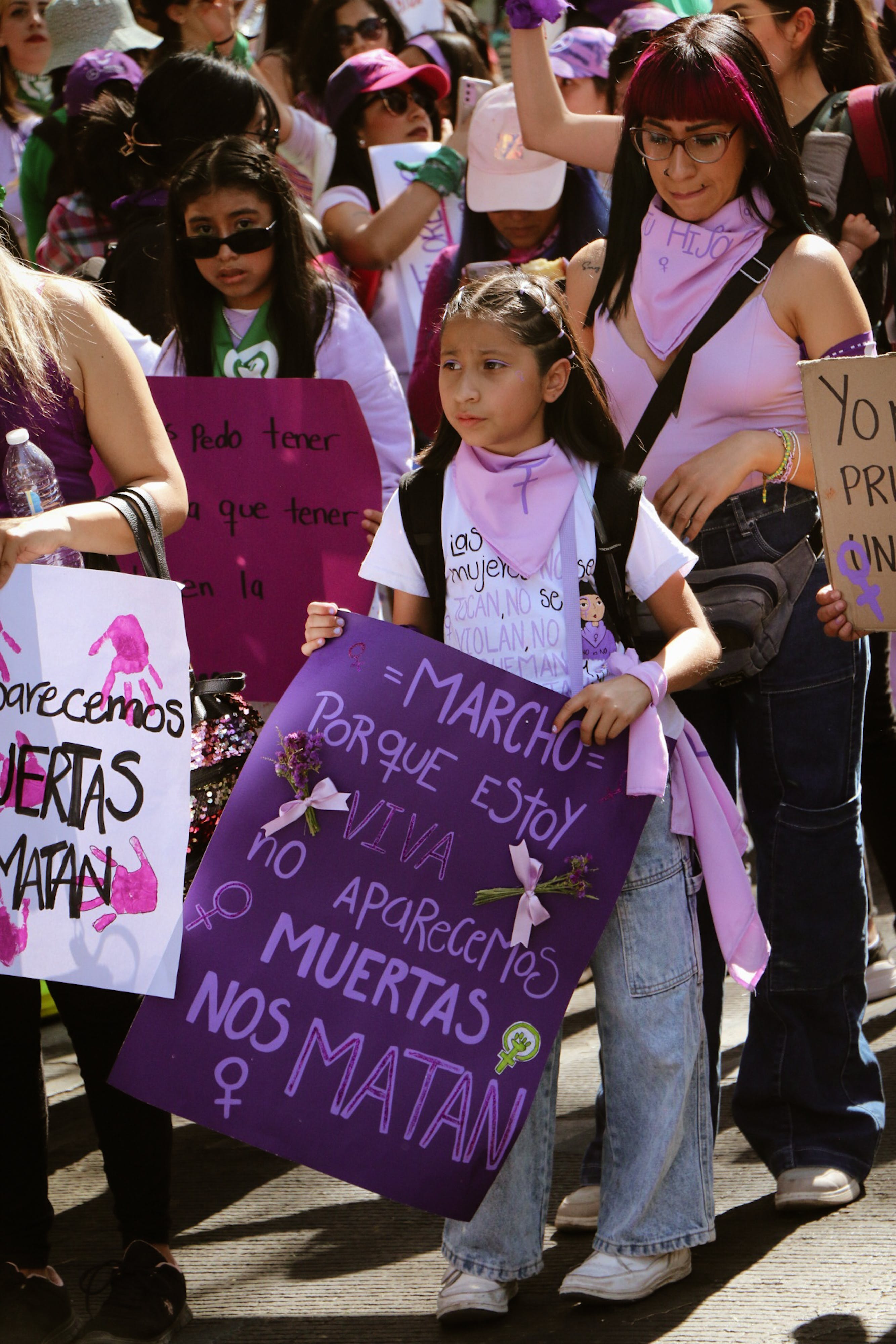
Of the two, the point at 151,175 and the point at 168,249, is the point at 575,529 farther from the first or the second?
the point at 151,175

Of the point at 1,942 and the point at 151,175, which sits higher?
the point at 151,175

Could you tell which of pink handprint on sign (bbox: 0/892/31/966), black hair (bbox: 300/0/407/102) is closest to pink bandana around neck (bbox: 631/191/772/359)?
pink handprint on sign (bbox: 0/892/31/966)

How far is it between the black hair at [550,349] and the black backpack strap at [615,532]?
0.07m

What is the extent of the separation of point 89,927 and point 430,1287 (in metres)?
0.91

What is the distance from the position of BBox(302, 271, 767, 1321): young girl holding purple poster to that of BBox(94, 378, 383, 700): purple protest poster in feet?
2.89

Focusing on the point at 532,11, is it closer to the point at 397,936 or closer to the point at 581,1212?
the point at 397,936

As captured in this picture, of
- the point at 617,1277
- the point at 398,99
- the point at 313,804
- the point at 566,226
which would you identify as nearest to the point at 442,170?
the point at 398,99

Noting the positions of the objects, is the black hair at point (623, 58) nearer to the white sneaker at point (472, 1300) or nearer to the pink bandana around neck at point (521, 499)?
the pink bandana around neck at point (521, 499)

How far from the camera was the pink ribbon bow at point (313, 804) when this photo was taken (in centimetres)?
254

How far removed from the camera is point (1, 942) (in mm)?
2531

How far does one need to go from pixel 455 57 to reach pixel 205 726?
3.82 metres

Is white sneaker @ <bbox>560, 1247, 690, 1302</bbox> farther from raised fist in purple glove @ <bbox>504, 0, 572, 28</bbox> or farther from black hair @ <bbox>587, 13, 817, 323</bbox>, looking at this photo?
raised fist in purple glove @ <bbox>504, 0, 572, 28</bbox>

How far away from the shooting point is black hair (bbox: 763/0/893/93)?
3.48 meters

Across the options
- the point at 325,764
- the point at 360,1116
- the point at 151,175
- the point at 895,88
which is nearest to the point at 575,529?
the point at 325,764
